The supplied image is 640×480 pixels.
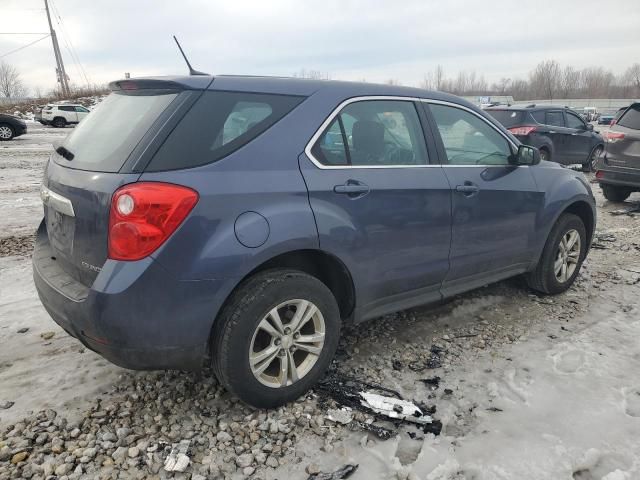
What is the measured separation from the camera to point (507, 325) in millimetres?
3979

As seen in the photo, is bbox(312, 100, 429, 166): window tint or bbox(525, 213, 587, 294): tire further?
bbox(525, 213, 587, 294): tire

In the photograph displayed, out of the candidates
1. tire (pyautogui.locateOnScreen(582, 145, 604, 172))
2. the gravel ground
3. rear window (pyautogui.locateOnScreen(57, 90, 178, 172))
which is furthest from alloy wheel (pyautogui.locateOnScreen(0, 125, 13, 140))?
tire (pyautogui.locateOnScreen(582, 145, 604, 172))

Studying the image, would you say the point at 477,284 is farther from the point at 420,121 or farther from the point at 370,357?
the point at 420,121

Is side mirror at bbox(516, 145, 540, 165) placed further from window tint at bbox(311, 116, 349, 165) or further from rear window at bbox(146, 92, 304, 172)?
rear window at bbox(146, 92, 304, 172)

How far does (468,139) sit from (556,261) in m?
1.56

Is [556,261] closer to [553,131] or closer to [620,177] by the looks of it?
[620,177]

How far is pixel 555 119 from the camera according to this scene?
1242 cm

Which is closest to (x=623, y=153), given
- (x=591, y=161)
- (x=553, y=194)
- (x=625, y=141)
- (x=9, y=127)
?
(x=625, y=141)

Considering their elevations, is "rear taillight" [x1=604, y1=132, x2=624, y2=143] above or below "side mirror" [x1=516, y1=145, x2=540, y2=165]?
below

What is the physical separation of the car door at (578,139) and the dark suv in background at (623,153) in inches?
182

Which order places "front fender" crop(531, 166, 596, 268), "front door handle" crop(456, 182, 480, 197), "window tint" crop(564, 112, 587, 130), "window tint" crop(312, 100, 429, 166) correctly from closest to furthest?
"window tint" crop(312, 100, 429, 166)
"front door handle" crop(456, 182, 480, 197)
"front fender" crop(531, 166, 596, 268)
"window tint" crop(564, 112, 587, 130)

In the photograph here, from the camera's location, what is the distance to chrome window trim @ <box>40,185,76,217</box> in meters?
2.55

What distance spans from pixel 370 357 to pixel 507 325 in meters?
1.28

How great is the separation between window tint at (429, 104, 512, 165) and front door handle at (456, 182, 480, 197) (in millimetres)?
171
